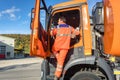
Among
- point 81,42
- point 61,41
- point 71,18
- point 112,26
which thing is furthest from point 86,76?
point 71,18

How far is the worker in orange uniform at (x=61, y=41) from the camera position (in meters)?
7.45

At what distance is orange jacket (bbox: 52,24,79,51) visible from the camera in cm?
755

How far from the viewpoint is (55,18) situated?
8016 millimetres

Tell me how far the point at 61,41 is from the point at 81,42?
49cm

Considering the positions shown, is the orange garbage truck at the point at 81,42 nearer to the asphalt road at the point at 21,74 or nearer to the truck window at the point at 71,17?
the truck window at the point at 71,17

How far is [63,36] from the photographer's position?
7.59m

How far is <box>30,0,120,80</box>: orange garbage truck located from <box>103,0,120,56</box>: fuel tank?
0.02 meters

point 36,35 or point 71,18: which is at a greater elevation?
point 71,18

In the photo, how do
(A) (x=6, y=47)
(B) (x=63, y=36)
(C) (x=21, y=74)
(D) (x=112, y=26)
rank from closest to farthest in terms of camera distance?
A: 1. (D) (x=112, y=26)
2. (B) (x=63, y=36)
3. (C) (x=21, y=74)
4. (A) (x=6, y=47)

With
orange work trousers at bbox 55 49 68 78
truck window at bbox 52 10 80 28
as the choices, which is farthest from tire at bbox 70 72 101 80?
truck window at bbox 52 10 80 28

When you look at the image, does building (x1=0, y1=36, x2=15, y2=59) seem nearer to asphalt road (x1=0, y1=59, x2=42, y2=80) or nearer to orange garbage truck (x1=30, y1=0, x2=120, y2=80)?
asphalt road (x1=0, y1=59, x2=42, y2=80)

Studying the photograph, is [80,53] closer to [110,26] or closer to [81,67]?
[81,67]

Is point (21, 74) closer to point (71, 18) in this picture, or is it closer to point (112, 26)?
point (71, 18)

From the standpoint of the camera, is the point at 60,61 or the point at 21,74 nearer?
the point at 60,61
